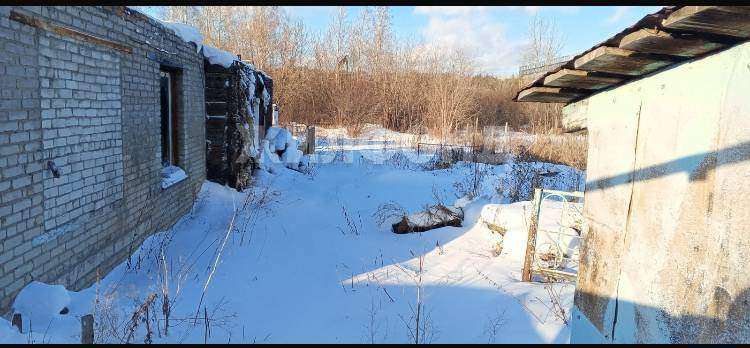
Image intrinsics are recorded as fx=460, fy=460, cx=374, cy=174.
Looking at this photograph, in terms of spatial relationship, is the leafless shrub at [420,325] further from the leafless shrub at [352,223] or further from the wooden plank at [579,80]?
the leafless shrub at [352,223]

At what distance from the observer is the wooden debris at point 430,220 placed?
7543 millimetres

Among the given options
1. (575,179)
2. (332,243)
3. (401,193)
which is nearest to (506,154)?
(575,179)

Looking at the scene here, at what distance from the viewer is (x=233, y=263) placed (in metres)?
5.58

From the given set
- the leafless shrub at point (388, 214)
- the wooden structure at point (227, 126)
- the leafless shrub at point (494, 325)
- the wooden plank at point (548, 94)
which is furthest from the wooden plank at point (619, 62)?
the wooden structure at point (227, 126)

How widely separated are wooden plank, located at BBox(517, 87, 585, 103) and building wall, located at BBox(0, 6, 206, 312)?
370 centimetres

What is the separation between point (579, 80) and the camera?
2.99 m

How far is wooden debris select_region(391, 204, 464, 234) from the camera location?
24.7ft

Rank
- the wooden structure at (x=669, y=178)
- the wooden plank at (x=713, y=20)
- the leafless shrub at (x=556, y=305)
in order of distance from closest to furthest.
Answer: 1. the wooden plank at (x=713, y=20)
2. the wooden structure at (x=669, y=178)
3. the leafless shrub at (x=556, y=305)

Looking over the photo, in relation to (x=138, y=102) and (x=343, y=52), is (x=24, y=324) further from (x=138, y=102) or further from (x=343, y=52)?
(x=343, y=52)

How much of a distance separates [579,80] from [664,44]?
859 mm

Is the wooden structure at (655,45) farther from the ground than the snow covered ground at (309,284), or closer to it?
farther from the ground

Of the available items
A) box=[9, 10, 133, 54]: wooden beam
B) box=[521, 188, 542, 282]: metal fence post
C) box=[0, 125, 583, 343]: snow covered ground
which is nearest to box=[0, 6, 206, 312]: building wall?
box=[9, 10, 133, 54]: wooden beam

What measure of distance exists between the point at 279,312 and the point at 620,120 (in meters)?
3.32

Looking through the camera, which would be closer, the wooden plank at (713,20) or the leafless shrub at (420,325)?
the wooden plank at (713,20)
